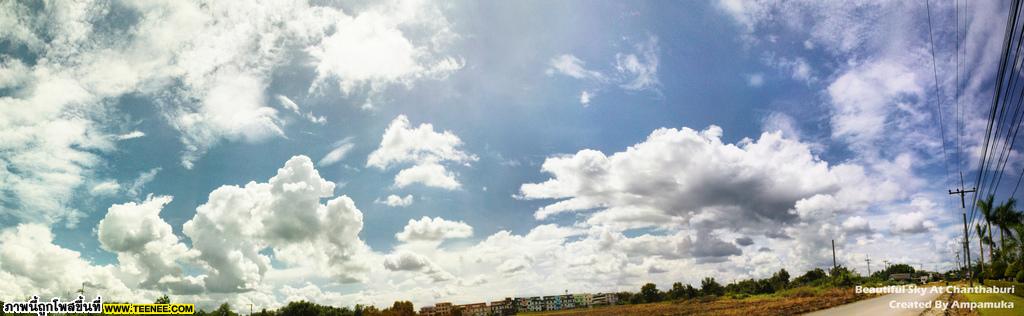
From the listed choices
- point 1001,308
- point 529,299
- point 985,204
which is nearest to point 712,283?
point 985,204

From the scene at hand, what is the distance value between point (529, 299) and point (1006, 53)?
187 metres

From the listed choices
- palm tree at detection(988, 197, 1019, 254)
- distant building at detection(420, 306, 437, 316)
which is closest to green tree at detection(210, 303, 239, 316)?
distant building at detection(420, 306, 437, 316)

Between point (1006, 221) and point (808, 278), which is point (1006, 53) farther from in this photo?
point (808, 278)

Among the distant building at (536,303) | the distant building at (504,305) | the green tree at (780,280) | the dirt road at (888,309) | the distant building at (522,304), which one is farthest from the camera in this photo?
the distant building at (536,303)

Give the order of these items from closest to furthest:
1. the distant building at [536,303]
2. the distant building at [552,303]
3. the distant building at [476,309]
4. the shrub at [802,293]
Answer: the shrub at [802,293] < the distant building at [476,309] < the distant building at [536,303] < the distant building at [552,303]

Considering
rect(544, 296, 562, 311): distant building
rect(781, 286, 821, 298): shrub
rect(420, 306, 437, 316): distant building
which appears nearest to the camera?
rect(781, 286, 821, 298): shrub

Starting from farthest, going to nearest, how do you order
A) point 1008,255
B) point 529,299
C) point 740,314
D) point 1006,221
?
point 529,299, point 1006,221, point 1008,255, point 740,314

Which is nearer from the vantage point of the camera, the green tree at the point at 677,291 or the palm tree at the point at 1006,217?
the palm tree at the point at 1006,217

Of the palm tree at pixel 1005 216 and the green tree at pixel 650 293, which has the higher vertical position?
the palm tree at pixel 1005 216

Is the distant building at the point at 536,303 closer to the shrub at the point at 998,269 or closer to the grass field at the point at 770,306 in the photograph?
the grass field at the point at 770,306

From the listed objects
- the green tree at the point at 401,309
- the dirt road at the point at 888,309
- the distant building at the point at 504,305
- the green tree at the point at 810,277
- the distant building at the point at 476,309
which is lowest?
the distant building at the point at 504,305

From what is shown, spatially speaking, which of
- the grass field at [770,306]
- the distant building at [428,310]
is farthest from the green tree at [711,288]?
A: the distant building at [428,310]

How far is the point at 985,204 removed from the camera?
3000 inches

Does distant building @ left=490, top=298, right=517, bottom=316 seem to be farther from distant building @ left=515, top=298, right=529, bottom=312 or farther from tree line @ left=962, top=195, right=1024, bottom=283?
tree line @ left=962, top=195, right=1024, bottom=283
